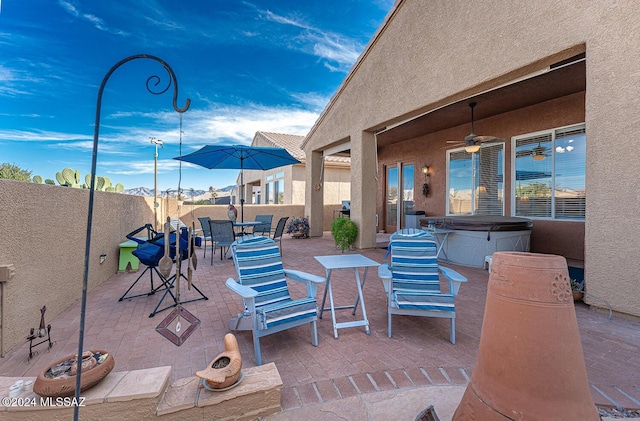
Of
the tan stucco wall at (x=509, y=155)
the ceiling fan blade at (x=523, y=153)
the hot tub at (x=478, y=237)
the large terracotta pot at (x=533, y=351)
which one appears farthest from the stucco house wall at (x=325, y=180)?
the large terracotta pot at (x=533, y=351)

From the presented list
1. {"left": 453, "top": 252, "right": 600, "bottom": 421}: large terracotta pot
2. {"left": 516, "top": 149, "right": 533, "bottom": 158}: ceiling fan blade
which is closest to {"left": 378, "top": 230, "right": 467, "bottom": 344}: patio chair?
{"left": 453, "top": 252, "right": 600, "bottom": 421}: large terracotta pot

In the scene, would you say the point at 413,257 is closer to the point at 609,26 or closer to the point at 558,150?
the point at 609,26

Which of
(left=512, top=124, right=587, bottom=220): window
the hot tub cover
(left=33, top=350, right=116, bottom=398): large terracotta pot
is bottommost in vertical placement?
(left=33, top=350, right=116, bottom=398): large terracotta pot

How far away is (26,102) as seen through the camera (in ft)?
31.8

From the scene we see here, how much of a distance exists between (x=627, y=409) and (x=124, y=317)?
15.0 ft

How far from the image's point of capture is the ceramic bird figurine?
1.77 m

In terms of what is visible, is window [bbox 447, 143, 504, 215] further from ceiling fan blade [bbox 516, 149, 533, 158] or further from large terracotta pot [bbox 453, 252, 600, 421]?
large terracotta pot [bbox 453, 252, 600, 421]

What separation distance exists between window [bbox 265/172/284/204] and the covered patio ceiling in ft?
29.5

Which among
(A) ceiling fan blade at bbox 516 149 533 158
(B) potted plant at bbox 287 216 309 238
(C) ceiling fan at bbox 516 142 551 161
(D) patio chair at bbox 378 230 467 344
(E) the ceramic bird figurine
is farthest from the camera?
(B) potted plant at bbox 287 216 309 238

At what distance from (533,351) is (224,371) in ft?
5.60

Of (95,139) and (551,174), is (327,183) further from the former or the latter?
(95,139)

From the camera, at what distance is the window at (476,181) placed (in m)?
7.58

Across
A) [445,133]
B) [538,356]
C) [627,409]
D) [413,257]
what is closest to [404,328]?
[413,257]

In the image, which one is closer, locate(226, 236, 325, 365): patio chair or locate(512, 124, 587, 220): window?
locate(226, 236, 325, 365): patio chair
